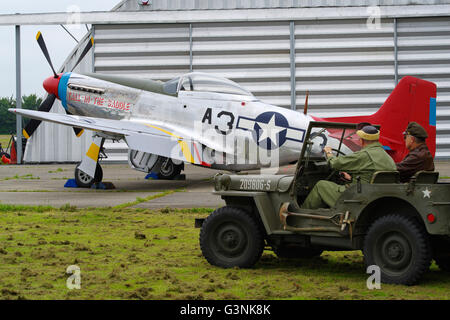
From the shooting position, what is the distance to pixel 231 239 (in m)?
6.62

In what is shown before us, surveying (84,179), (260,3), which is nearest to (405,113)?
(84,179)

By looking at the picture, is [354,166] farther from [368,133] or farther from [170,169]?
[170,169]

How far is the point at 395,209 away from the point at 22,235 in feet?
16.6

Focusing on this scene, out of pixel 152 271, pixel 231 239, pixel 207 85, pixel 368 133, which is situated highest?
pixel 207 85

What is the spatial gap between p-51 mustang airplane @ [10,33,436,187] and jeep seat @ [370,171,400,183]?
8419mm

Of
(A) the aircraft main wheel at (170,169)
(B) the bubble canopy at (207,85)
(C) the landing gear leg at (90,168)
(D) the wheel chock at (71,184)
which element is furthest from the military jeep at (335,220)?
(A) the aircraft main wheel at (170,169)

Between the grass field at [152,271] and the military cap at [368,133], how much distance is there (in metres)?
1.35

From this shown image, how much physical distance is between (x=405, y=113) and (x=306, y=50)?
14.6 m

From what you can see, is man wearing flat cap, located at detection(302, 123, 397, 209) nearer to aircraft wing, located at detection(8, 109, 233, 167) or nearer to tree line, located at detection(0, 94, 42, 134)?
aircraft wing, located at detection(8, 109, 233, 167)

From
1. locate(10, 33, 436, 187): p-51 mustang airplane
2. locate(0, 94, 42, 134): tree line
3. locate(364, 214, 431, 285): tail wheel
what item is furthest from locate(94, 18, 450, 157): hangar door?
locate(0, 94, 42, 134): tree line

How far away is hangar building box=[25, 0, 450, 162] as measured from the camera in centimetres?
2822


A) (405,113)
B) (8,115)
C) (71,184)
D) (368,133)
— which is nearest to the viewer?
(368,133)

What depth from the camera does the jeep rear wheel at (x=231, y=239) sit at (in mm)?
6516
